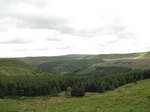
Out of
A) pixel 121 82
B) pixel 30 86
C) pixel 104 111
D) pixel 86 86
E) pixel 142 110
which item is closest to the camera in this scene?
pixel 142 110

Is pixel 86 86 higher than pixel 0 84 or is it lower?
lower

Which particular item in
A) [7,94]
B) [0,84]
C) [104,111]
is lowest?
[7,94]

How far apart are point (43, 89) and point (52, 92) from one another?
14.1 m

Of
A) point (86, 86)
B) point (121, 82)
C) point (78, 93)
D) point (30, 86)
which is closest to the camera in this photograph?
point (78, 93)

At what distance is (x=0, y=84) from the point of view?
103375 mm

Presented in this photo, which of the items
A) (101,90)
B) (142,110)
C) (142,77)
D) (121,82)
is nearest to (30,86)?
(101,90)

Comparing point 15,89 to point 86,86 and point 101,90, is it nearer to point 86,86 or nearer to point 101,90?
point 86,86

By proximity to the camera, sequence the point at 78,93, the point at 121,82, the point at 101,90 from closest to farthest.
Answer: the point at 78,93 → the point at 101,90 → the point at 121,82

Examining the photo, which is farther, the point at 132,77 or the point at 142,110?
the point at 132,77

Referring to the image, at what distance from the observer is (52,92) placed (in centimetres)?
10450

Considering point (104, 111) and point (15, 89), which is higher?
point (104, 111)

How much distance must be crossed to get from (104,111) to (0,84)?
101512mm

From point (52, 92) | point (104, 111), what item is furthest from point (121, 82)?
point (104, 111)

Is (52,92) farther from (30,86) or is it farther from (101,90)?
(101,90)
